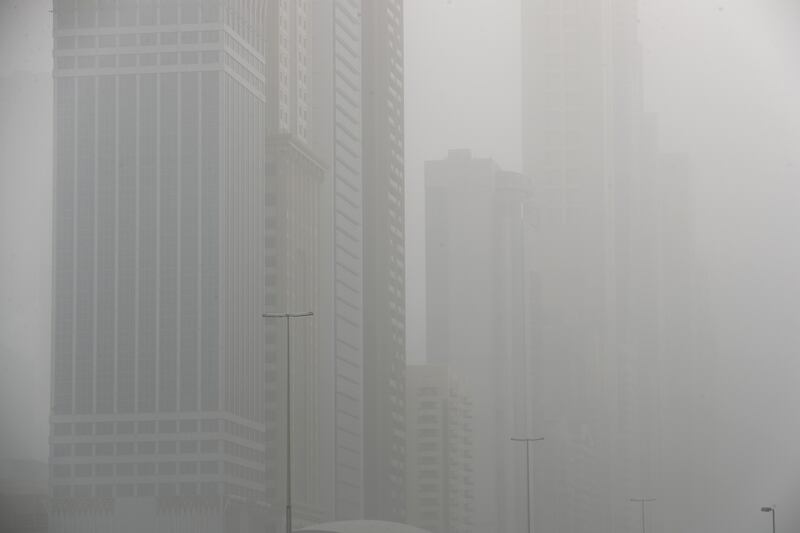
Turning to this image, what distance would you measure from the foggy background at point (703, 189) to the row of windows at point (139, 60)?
0.51m

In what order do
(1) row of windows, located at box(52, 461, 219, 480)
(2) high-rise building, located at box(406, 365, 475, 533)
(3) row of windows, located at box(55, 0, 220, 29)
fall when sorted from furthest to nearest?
(3) row of windows, located at box(55, 0, 220, 29) < (1) row of windows, located at box(52, 461, 219, 480) < (2) high-rise building, located at box(406, 365, 475, 533)

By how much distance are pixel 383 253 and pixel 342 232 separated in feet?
2.10

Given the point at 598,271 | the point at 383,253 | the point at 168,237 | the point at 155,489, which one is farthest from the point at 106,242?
the point at 598,271

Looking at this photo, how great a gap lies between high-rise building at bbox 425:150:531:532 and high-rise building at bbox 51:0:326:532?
180 cm

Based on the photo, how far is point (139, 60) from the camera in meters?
18.4

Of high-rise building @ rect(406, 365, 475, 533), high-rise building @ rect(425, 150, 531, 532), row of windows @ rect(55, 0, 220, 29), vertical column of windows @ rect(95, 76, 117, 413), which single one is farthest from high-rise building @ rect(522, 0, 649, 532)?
vertical column of windows @ rect(95, 76, 117, 413)

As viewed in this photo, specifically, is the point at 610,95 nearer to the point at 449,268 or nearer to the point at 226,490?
the point at 449,268

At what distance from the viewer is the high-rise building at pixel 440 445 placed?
58.9ft

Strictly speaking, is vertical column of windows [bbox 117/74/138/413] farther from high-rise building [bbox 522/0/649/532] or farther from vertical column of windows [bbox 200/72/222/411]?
high-rise building [bbox 522/0/649/532]

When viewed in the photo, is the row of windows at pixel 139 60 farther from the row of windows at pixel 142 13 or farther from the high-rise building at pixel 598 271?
the high-rise building at pixel 598 271

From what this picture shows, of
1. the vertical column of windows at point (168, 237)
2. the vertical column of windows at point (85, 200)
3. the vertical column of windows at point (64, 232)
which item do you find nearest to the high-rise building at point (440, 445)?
the vertical column of windows at point (168, 237)

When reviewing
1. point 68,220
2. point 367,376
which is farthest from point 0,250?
point 367,376

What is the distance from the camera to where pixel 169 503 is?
17906 mm

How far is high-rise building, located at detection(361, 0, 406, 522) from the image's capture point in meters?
18.2
